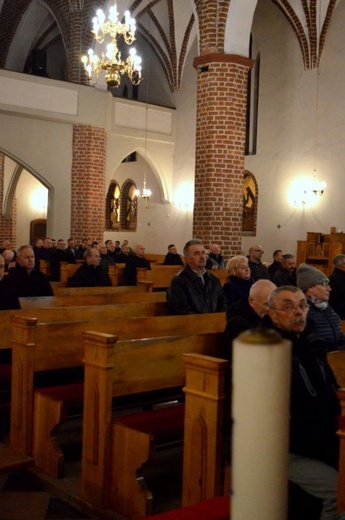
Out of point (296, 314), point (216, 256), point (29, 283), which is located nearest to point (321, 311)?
point (296, 314)

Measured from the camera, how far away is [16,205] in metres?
22.5

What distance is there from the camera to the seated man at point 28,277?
7062 mm

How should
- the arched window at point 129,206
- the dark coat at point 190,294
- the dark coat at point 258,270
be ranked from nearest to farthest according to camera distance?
1. the dark coat at point 190,294
2. the dark coat at point 258,270
3. the arched window at point 129,206

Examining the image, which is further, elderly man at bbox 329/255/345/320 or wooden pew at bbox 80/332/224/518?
elderly man at bbox 329/255/345/320

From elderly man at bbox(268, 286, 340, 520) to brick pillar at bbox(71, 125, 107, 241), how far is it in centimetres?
1311

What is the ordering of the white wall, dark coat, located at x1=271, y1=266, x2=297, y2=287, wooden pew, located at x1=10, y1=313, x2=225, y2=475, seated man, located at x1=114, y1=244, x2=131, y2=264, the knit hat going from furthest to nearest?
the white wall < seated man, located at x1=114, y1=244, x2=131, y2=264 < dark coat, located at x1=271, y1=266, x2=297, y2=287 < the knit hat < wooden pew, located at x1=10, y1=313, x2=225, y2=475

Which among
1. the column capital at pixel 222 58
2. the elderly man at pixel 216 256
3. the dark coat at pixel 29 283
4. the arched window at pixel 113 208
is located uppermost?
the column capital at pixel 222 58

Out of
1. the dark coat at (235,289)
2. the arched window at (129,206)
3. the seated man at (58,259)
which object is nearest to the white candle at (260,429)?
the dark coat at (235,289)

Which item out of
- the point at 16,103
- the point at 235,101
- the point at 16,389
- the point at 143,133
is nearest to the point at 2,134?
the point at 16,103

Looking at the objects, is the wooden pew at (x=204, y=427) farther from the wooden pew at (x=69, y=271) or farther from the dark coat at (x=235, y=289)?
the wooden pew at (x=69, y=271)

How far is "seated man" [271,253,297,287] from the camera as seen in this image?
9320 mm

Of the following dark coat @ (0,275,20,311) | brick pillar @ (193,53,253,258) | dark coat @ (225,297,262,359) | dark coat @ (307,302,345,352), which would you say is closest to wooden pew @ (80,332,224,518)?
dark coat @ (225,297,262,359)

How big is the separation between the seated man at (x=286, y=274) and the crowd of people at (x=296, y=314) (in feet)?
0.05

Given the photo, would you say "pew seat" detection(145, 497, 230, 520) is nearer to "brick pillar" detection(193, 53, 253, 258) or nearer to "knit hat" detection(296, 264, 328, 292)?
"knit hat" detection(296, 264, 328, 292)
